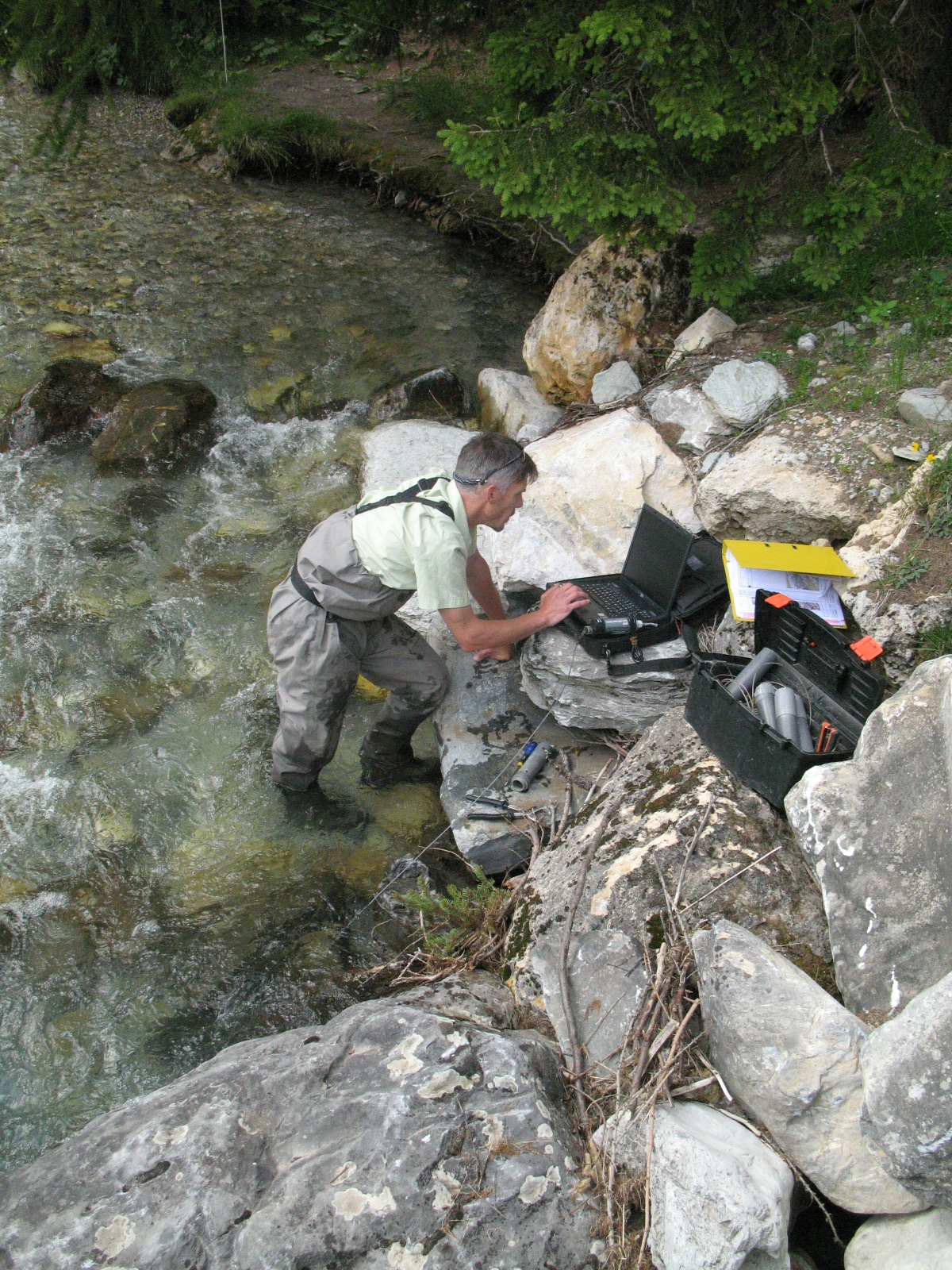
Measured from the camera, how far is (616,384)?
593cm

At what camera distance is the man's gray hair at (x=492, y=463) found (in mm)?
Result: 3766

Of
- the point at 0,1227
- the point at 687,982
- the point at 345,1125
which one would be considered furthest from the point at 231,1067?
the point at 687,982

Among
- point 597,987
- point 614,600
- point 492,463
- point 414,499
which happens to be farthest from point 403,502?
point 597,987

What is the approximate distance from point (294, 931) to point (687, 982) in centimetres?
200

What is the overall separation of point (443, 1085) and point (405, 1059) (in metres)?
0.14

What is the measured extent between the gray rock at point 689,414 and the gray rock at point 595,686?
1525 millimetres

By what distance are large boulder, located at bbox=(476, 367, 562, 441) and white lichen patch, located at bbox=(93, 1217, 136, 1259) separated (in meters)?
5.20

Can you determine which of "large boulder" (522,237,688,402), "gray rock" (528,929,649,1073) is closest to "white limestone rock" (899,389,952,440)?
"large boulder" (522,237,688,402)

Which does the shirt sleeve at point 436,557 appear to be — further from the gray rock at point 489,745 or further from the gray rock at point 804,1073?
the gray rock at point 804,1073

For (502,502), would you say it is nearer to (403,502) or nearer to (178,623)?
(403,502)

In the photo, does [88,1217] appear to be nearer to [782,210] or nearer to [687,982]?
[687,982]

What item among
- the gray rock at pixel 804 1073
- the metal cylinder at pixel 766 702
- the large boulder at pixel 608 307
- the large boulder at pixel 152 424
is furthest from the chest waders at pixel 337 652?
the large boulder at pixel 152 424

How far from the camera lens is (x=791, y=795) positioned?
113 inches

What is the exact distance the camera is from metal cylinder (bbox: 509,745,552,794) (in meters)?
4.29
